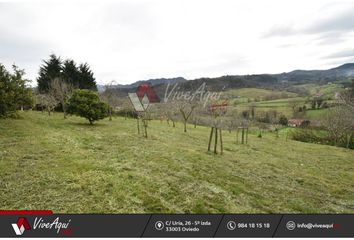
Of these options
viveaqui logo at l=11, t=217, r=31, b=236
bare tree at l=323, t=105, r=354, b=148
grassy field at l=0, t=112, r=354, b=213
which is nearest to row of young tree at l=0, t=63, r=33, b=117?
grassy field at l=0, t=112, r=354, b=213

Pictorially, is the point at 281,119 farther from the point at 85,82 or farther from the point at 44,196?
the point at 44,196

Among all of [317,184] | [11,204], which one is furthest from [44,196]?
[317,184]

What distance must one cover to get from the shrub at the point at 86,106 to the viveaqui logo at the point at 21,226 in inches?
705

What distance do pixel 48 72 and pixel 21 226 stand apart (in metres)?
43.2

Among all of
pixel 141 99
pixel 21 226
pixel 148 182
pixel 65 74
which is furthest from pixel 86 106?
pixel 65 74

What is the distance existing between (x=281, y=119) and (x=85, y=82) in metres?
45.8

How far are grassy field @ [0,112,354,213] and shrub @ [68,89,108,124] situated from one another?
26.3 feet

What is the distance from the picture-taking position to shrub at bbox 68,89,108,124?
22.1 meters

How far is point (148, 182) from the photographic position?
8.27m

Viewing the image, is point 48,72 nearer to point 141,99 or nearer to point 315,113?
point 141,99

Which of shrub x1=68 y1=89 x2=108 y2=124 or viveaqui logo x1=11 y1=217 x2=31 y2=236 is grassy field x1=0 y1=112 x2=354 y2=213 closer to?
viveaqui logo x1=11 y1=217 x2=31 y2=236

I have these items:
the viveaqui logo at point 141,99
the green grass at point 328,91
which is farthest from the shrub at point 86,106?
the green grass at point 328,91

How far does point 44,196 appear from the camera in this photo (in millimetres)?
6695

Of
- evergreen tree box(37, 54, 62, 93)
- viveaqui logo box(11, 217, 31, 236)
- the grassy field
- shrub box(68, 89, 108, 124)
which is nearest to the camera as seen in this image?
viveaqui logo box(11, 217, 31, 236)
